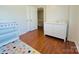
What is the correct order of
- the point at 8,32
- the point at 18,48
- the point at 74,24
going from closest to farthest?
the point at 8,32, the point at 18,48, the point at 74,24

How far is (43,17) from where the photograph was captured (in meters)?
1.24

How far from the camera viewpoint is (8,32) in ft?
3.62

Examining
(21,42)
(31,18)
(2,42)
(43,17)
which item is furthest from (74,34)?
(2,42)

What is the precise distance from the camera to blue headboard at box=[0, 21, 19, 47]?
3.41 feet

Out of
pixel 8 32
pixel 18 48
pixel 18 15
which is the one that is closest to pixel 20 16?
pixel 18 15

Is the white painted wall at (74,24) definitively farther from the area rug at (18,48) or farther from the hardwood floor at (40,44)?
the area rug at (18,48)

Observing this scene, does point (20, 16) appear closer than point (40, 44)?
Yes

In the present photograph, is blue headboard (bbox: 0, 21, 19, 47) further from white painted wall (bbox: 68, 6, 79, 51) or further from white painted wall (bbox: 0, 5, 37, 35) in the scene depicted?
white painted wall (bbox: 68, 6, 79, 51)

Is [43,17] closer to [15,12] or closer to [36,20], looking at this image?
[36,20]

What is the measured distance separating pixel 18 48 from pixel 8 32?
14.0 inches

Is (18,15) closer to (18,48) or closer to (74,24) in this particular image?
(18,48)

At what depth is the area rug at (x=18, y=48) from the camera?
48.5 inches

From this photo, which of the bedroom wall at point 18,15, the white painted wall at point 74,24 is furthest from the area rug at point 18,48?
the white painted wall at point 74,24

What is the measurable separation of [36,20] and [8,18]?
398mm
